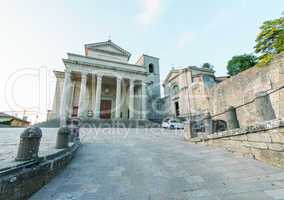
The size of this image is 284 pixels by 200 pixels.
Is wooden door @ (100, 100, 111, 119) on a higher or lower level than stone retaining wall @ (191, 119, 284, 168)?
higher

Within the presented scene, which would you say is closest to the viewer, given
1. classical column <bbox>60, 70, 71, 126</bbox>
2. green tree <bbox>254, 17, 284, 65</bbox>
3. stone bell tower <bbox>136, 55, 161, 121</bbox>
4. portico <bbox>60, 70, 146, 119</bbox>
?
green tree <bbox>254, 17, 284, 65</bbox>

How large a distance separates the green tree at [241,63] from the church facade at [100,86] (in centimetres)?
1174

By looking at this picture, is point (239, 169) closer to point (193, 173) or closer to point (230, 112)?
point (193, 173)

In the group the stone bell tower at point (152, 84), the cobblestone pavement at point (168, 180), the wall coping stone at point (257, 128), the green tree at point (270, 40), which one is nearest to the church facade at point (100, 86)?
the stone bell tower at point (152, 84)

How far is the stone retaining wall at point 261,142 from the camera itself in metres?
2.97

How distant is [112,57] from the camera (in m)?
22.9

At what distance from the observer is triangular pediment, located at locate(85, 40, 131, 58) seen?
2190cm

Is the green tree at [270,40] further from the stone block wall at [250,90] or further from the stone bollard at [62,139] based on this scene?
the stone bollard at [62,139]

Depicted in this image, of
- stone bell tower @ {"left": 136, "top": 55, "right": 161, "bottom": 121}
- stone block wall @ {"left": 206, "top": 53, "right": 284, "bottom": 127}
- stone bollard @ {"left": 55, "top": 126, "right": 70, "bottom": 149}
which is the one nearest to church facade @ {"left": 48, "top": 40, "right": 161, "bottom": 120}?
stone bell tower @ {"left": 136, "top": 55, "right": 161, "bottom": 121}

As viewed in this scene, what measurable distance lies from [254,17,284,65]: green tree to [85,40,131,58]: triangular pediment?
61.4 ft

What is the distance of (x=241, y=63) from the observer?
18703mm

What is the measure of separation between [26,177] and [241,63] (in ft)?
75.8

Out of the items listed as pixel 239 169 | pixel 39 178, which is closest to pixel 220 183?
pixel 239 169

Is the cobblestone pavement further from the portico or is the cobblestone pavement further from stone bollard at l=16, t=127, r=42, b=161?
the portico
